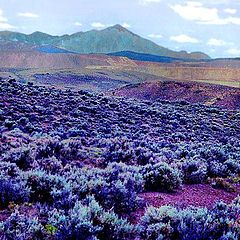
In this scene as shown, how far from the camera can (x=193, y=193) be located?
827cm

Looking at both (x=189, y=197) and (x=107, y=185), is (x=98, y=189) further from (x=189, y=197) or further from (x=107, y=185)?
(x=189, y=197)

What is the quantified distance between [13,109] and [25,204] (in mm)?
15746

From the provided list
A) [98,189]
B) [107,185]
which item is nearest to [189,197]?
[107,185]

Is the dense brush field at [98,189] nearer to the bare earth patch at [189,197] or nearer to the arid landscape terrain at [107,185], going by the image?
the arid landscape terrain at [107,185]

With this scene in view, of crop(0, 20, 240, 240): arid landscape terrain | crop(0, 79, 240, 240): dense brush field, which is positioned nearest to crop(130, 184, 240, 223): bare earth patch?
crop(0, 20, 240, 240): arid landscape terrain

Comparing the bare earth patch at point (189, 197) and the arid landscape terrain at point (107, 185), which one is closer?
the arid landscape terrain at point (107, 185)

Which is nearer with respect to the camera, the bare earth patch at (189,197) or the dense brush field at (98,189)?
the dense brush field at (98,189)

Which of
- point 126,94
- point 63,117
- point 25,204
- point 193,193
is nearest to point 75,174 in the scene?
point 25,204

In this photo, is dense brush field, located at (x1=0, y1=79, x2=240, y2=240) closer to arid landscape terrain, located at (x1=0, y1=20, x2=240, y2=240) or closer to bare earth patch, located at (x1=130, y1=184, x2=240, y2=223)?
arid landscape terrain, located at (x1=0, y1=20, x2=240, y2=240)

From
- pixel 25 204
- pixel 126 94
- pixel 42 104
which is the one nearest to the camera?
pixel 25 204

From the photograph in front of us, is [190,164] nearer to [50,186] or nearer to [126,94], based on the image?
[50,186]

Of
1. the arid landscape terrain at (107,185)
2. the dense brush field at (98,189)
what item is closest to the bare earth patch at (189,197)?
the arid landscape terrain at (107,185)

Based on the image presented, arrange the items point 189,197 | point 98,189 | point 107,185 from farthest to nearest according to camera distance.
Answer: point 189,197 → point 107,185 → point 98,189

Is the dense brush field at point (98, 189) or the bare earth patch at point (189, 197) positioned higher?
the dense brush field at point (98, 189)
